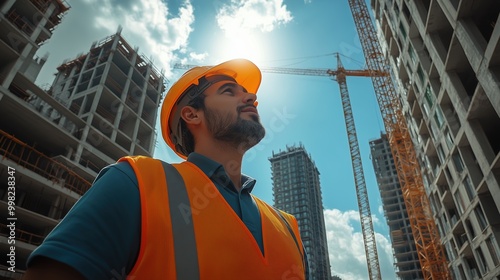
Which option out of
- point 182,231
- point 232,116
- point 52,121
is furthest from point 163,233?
point 52,121

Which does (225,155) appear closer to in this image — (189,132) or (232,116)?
(232,116)

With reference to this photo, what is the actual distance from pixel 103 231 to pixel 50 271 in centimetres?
18

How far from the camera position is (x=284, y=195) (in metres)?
104

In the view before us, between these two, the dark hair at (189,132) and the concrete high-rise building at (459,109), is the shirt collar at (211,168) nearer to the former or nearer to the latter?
the dark hair at (189,132)

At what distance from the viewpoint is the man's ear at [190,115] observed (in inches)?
90.4

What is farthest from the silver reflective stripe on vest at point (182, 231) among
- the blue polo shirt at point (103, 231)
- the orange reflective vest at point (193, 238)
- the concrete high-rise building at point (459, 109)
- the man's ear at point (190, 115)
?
the concrete high-rise building at point (459, 109)

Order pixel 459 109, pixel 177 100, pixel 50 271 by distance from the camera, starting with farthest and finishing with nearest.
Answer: pixel 459 109
pixel 177 100
pixel 50 271

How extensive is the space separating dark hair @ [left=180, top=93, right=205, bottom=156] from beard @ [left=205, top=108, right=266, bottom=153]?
15cm

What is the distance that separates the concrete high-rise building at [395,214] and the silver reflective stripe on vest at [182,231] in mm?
86004

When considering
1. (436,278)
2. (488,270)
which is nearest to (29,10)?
(488,270)

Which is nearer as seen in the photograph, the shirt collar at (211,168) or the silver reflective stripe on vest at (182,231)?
the silver reflective stripe on vest at (182,231)

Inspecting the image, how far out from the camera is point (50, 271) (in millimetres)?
913

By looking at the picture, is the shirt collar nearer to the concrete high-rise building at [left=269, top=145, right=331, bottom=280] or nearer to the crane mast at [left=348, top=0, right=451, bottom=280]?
the crane mast at [left=348, top=0, right=451, bottom=280]

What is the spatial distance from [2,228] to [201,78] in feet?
70.7
